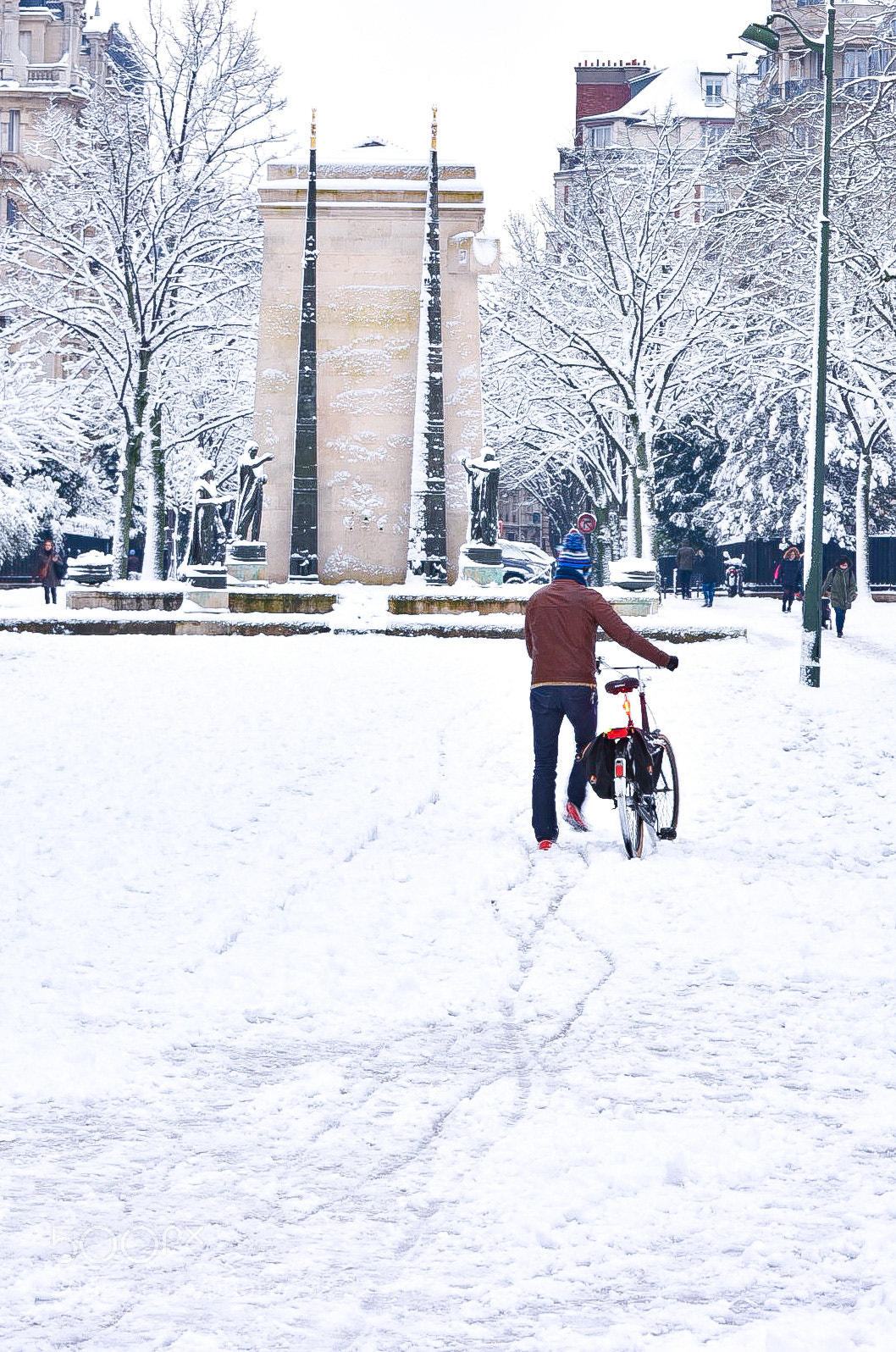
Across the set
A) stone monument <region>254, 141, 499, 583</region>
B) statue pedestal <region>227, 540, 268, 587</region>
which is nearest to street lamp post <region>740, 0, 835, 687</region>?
stone monument <region>254, 141, 499, 583</region>

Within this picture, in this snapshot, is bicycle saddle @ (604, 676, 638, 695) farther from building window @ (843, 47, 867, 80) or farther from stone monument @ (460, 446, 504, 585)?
building window @ (843, 47, 867, 80)

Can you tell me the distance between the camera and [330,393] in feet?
89.0

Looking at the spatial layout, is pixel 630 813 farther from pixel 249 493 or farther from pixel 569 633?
pixel 249 493

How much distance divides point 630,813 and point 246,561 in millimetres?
16565

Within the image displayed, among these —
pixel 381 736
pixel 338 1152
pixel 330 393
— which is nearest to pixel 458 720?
pixel 381 736

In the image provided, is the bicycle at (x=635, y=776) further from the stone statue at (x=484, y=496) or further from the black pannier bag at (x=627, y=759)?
the stone statue at (x=484, y=496)

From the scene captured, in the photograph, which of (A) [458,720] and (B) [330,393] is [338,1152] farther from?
(B) [330,393]

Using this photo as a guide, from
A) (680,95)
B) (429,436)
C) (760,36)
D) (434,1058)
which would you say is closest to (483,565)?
(429,436)

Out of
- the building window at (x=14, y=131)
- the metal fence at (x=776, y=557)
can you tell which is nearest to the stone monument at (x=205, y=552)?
the metal fence at (x=776, y=557)

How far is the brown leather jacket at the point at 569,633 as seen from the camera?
373 inches

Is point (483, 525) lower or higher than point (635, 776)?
higher

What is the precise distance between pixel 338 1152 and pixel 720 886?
4.34 metres

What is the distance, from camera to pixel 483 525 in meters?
25.0

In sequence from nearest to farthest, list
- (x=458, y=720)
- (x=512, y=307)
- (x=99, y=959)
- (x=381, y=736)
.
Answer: (x=99, y=959)
(x=381, y=736)
(x=458, y=720)
(x=512, y=307)
